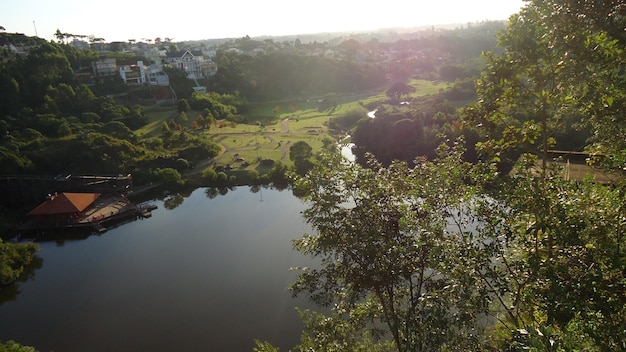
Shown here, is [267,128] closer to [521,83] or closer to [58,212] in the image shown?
[58,212]

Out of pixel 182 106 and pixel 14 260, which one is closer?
pixel 14 260

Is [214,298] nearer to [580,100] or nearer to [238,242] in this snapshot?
[238,242]

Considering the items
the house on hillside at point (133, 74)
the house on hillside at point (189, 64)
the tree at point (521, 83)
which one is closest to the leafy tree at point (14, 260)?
the tree at point (521, 83)

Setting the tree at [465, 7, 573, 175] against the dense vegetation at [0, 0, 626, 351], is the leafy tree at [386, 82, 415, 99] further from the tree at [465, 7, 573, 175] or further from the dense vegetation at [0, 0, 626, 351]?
the tree at [465, 7, 573, 175]

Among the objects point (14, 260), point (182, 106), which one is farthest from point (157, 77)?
point (14, 260)

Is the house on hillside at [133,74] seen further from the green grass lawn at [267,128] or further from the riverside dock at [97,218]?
the riverside dock at [97,218]

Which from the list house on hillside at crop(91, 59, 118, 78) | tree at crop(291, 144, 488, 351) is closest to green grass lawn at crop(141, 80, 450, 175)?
house on hillside at crop(91, 59, 118, 78)
